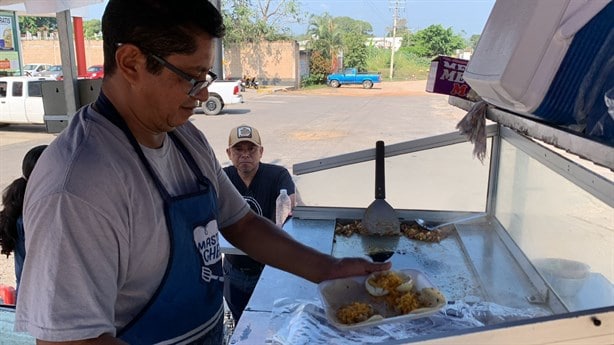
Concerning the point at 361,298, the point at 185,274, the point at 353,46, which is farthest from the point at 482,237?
the point at 353,46

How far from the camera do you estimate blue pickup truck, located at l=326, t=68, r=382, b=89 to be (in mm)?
26125

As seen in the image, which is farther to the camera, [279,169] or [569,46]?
[279,169]

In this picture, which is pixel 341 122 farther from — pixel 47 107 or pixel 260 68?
pixel 260 68

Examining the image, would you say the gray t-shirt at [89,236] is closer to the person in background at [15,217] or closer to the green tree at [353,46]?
the person in background at [15,217]

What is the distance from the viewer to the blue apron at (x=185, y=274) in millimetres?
1173

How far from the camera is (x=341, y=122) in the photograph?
13633mm

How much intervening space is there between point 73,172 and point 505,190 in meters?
2.00

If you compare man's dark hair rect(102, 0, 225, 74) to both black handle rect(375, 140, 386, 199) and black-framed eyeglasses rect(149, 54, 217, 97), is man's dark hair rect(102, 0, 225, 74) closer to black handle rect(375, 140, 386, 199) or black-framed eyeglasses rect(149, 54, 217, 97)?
black-framed eyeglasses rect(149, 54, 217, 97)

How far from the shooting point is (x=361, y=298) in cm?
157

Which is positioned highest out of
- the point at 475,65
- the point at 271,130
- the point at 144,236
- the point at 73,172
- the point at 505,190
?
the point at 475,65

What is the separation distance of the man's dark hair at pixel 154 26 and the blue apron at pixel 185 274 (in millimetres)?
151

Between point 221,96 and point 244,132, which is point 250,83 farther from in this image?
point 244,132

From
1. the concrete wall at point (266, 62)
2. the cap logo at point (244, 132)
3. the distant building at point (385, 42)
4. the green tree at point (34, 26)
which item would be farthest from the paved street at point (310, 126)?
the green tree at point (34, 26)

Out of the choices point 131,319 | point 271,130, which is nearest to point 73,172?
point 131,319
